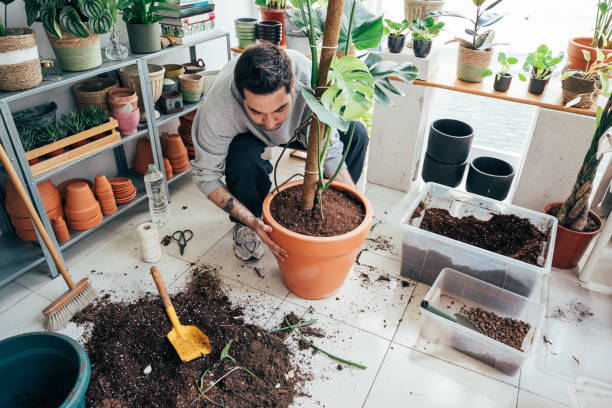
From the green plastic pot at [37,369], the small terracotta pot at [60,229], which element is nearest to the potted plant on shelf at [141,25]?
the small terracotta pot at [60,229]

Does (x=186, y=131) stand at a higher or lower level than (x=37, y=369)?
higher

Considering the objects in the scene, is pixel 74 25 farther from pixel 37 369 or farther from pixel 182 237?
pixel 37 369

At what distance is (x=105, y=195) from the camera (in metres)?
1.99

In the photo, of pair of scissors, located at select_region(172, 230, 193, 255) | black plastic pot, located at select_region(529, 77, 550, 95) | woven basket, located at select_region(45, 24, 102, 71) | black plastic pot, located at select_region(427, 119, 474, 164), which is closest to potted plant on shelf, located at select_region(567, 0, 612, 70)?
black plastic pot, located at select_region(529, 77, 550, 95)

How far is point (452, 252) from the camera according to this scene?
1733 mm

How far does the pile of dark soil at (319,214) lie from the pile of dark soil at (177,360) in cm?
41

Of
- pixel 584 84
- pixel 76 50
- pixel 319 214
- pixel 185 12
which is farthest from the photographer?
pixel 185 12

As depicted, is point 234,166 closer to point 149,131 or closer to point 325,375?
point 149,131

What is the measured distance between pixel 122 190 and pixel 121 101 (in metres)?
0.42

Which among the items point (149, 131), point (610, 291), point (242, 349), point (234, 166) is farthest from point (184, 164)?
point (610, 291)

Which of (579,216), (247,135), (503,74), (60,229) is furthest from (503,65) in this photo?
(60,229)

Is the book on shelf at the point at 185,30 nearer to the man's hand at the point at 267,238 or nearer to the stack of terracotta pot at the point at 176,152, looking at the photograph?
the stack of terracotta pot at the point at 176,152

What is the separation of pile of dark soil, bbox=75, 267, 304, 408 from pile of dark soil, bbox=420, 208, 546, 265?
0.85 m

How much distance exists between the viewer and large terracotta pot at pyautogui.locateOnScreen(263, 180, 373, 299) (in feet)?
4.86
